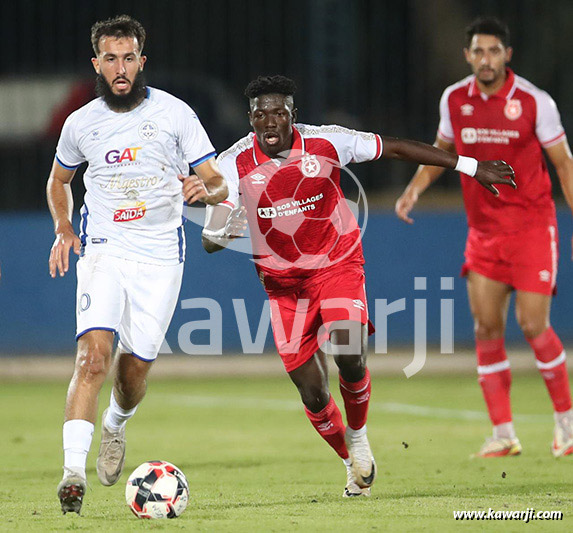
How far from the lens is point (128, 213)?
7543mm

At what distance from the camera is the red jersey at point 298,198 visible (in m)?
7.84

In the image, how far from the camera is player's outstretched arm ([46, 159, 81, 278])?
286 inches

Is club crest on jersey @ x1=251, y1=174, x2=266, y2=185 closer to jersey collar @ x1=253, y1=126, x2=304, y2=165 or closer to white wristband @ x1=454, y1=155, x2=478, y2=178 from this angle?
jersey collar @ x1=253, y1=126, x2=304, y2=165

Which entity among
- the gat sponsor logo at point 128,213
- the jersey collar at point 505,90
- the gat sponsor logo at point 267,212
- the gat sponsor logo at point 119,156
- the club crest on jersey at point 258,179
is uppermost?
the gat sponsor logo at point 119,156

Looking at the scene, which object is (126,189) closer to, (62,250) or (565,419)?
(62,250)

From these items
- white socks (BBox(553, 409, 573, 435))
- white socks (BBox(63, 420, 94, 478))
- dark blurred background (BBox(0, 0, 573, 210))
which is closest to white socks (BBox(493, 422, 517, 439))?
white socks (BBox(553, 409, 573, 435))

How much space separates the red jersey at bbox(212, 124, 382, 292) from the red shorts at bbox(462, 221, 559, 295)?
2.01m

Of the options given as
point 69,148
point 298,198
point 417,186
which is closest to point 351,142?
point 298,198

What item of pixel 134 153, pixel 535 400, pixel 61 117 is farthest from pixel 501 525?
pixel 61 117

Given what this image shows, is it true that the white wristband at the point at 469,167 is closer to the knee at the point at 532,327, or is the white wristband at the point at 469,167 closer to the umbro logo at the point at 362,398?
the umbro logo at the point at 362,398

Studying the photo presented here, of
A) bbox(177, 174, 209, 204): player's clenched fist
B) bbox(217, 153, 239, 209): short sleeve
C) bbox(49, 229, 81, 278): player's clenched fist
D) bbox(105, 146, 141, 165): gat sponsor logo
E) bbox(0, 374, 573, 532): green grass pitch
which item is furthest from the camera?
bbox(217, 153, 239, 209): short sleeve

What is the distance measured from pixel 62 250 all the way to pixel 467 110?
12.5ft

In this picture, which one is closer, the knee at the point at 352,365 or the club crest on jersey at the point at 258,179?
the knee at the point at 352,365

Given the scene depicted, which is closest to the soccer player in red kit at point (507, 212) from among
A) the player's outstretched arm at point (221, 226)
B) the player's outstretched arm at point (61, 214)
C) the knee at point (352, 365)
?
the knee at point (352, 365)
